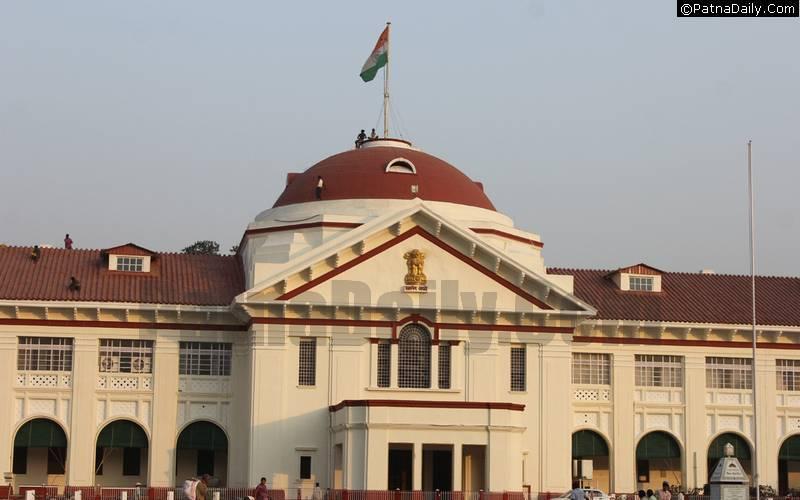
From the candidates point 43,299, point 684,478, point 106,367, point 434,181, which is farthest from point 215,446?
point 684,478

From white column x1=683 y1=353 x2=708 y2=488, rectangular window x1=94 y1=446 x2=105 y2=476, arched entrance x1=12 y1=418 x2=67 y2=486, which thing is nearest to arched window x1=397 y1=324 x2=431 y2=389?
white column x1=683 y1=353 x2=708 y2=488

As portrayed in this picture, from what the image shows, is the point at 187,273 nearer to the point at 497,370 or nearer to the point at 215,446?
the point at 215,446

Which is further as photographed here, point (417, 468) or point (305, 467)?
point (305, 467)

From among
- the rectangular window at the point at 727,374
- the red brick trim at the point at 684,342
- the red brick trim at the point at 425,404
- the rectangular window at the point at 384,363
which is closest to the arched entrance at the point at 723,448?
the rectangular window at the point at 727,374

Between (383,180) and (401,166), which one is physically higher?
(401,166)

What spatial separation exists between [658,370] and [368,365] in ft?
43.2

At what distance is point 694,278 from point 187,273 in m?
23.0

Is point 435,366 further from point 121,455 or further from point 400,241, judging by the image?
point 121,455

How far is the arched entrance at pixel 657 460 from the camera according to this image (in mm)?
62281

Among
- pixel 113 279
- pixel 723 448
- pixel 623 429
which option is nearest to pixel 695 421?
pixel 723 448

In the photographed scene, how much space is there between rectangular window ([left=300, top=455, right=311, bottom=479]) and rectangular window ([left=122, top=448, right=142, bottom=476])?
24.8ft

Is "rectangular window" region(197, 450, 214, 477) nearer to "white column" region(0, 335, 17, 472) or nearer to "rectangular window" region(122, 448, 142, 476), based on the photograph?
"rectangular window" region(122, 448, 142, 476)

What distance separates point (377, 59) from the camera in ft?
222

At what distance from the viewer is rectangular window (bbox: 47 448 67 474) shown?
58594 mm
